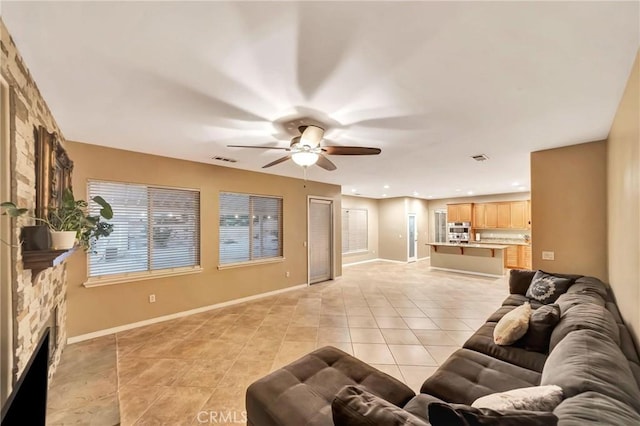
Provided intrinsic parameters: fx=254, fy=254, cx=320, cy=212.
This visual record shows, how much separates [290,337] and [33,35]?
11.5 ft

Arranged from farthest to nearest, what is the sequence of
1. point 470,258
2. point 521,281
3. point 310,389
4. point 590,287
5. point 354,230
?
point 354,230 → point 470,258 → point 521,281 → point 590,287 → point 310,389

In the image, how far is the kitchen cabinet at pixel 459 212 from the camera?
919 centimetres

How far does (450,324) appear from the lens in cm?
378

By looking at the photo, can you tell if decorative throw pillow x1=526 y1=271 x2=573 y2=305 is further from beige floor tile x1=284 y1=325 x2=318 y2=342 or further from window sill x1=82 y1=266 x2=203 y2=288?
window sill x1=82 y1=266 x2=203 y2=288

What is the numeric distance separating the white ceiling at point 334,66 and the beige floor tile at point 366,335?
2.58 metres

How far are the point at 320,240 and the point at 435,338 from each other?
369 cm

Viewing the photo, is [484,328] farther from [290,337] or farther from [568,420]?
[290,337]

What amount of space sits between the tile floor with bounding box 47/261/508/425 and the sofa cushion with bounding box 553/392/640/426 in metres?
1.53

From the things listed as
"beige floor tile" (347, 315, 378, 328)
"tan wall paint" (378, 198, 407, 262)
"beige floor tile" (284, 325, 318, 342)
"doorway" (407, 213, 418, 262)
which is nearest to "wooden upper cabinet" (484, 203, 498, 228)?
"doorway" (407, 213, 418, 262)

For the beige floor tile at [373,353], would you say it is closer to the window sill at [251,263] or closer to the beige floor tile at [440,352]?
the beige floor tile at [440,352]

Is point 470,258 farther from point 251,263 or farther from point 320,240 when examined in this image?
point 251,263

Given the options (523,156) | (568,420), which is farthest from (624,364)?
(523,156)

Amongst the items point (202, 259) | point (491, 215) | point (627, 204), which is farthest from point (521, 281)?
point (491, 215)

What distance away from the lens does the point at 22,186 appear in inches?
66.6
